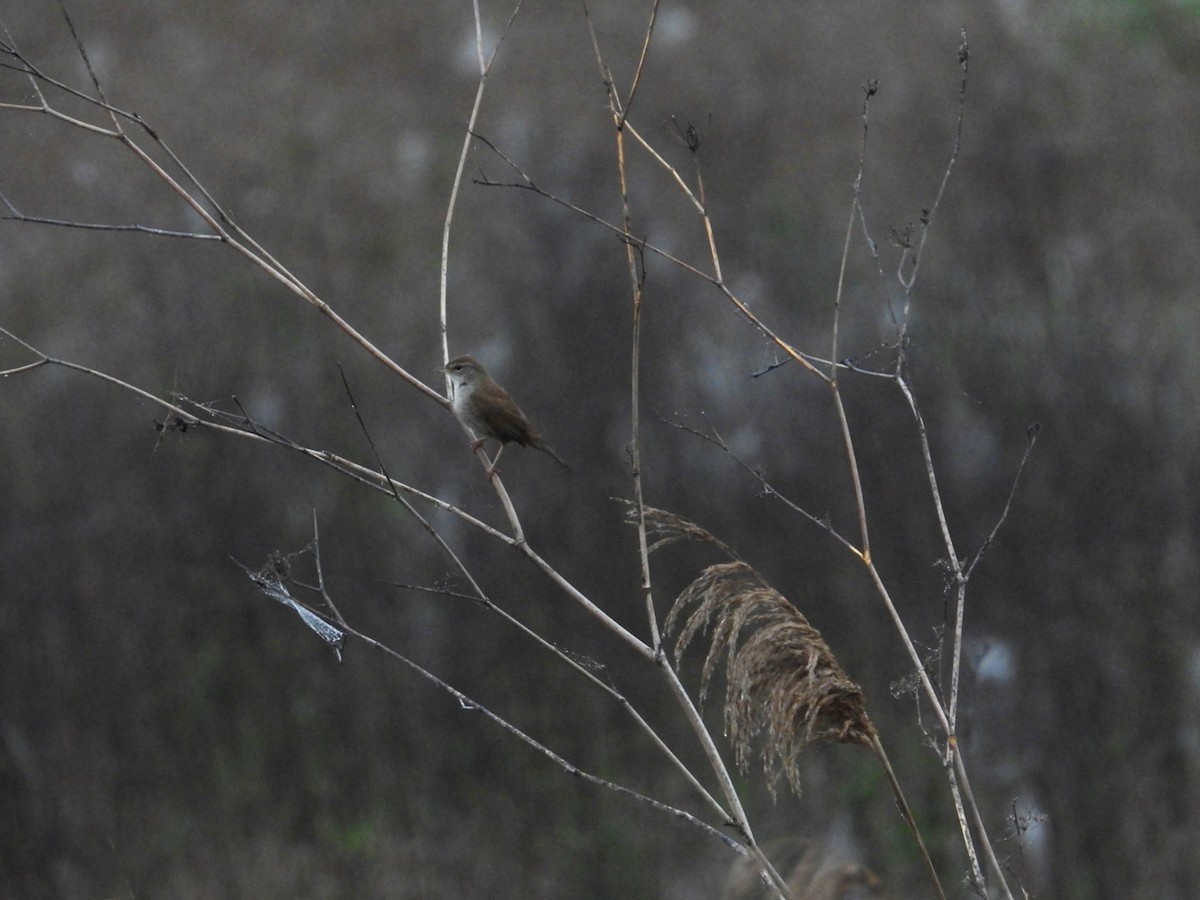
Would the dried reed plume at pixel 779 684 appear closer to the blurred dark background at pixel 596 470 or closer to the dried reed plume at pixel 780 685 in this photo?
the dried reed plume at pixel 780 685

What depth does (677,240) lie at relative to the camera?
34.6 feet

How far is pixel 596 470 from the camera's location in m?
10.2

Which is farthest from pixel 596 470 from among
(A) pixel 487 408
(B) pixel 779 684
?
(B) pixel 779 684

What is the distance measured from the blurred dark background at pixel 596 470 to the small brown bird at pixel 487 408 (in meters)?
4.62

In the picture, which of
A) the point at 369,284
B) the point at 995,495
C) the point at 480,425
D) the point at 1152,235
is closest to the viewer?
the point at 480,425

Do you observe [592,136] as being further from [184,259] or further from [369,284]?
[184,259]

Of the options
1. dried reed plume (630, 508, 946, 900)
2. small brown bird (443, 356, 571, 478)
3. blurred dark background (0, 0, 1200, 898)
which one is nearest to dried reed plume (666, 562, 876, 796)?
dried reed plume (630, 508, 946, 900)

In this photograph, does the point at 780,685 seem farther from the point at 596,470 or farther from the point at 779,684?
the point at 596,470

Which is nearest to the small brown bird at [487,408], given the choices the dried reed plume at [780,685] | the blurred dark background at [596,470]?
the dried reed plume at [780,685]

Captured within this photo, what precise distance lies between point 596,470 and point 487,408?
545cm

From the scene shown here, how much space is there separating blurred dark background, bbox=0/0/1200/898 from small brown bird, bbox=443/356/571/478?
15.2 ft

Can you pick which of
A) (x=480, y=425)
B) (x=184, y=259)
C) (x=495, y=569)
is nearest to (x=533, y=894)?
(x=495, y=569)

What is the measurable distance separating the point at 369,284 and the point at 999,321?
4.91 meters

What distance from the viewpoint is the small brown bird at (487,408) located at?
4.67 metres
